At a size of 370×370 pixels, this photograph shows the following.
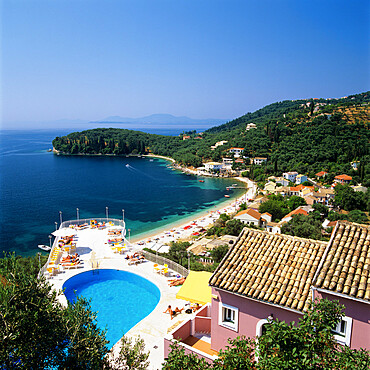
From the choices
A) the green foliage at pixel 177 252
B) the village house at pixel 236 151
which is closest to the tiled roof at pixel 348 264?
the green foliage at pixel 177 252

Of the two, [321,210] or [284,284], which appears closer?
[284,284]

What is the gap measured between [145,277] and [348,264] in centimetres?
1099

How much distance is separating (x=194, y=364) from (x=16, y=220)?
3789 cm

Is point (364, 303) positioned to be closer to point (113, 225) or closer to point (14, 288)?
point (14, 288)

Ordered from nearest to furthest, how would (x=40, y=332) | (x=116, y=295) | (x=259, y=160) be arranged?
(x=40, y=332), (x=116, y=295), (x=259, y=160)

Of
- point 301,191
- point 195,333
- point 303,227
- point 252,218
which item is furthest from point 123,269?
point 301,191

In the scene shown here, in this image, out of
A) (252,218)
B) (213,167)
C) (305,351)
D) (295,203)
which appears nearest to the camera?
(305,351)

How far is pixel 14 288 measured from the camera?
216 inches

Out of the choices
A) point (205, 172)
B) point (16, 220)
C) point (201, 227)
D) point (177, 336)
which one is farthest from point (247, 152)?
point (177, 336)

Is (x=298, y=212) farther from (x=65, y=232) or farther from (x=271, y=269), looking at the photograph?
(x=271, y=269)

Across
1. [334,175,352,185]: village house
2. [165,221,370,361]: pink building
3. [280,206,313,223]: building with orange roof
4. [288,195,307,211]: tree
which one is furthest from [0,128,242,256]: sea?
[334,175,352,185]: village house

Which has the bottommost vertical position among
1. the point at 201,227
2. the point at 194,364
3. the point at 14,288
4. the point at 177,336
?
the point at 201,227

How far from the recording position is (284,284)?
548cm

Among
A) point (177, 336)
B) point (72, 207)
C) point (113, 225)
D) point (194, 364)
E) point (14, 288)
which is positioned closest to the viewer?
point (194, 364)
